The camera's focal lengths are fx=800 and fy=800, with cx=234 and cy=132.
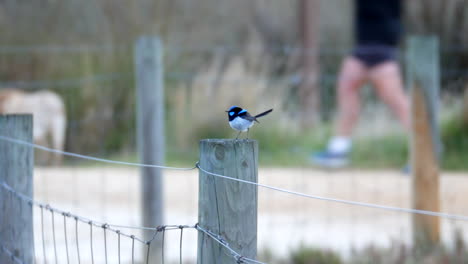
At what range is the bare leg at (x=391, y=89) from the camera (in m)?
8.58

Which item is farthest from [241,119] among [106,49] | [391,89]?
[106,49]

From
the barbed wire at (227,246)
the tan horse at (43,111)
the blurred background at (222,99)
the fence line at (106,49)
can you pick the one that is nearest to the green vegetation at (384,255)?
the blurred background at (222,99)

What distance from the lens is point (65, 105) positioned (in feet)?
33.9

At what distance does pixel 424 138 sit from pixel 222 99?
18.6ft

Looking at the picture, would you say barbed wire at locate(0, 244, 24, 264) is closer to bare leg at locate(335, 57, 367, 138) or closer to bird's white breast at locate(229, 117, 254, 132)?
bird's white breast at locate(229, 117, 254, 132)

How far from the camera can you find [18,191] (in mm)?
3459

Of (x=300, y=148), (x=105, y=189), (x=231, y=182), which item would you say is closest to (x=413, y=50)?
(x=231, y=182)

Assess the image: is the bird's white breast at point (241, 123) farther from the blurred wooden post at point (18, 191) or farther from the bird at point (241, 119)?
the blurred wooden post at point (18, 191)

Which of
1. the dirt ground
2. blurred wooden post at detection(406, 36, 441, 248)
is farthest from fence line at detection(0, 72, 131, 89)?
blurred wooden post at detection(406, 36, 441, 248)

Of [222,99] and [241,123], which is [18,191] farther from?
[222,99]

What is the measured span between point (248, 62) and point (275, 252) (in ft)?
23.4

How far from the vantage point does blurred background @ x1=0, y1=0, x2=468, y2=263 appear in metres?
7.25

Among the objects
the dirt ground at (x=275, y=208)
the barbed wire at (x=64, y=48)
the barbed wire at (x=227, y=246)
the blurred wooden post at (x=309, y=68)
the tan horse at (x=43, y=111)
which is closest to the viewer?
the barbed wire at (x=227, y=246)

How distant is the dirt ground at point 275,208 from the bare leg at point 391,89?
2.13 feet
